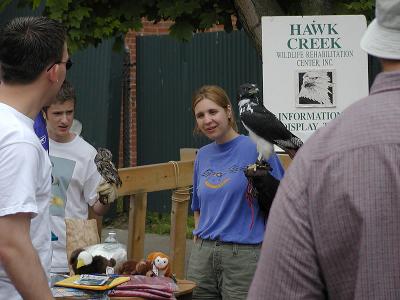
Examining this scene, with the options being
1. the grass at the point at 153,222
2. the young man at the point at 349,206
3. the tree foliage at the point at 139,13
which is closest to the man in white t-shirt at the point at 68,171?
the tree foliage at the point at 139,13

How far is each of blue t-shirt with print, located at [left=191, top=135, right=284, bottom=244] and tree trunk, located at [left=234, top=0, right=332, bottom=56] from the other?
2292 mm

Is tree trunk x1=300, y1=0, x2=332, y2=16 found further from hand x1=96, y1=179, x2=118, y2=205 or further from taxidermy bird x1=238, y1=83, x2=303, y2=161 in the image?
hand x1=96, y1=179, x2=118, y2=205

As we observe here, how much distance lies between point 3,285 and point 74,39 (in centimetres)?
504

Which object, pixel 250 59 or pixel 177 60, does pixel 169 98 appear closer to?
pixel 177 60

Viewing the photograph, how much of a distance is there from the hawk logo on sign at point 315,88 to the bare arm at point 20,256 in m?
3.59

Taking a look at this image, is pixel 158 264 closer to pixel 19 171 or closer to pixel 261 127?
pixel 261 127

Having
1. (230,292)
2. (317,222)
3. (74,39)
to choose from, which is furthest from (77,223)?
(74,39)

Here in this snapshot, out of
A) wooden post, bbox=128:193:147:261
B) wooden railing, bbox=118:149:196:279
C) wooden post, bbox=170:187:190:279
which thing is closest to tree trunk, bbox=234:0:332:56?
wooden railing, bbox=118:149:196:279

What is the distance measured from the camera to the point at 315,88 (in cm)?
583

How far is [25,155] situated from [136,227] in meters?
2.57

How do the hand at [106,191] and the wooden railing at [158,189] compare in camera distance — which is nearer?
the hand at [106,191]

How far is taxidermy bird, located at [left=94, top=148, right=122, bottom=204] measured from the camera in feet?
14.1

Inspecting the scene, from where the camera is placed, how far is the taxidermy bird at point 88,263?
3.95 metres

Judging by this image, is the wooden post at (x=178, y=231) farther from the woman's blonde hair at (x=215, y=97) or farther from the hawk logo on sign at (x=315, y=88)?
the hawk logo on sign at (x=315, y=88)
